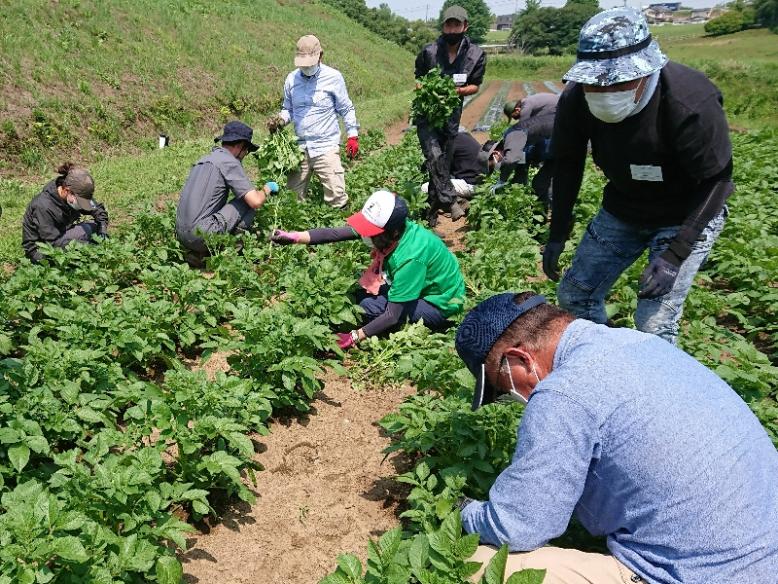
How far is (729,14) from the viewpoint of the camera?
67188 mm

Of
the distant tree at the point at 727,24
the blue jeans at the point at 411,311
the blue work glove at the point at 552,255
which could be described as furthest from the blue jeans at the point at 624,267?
the distant tree at the point at 727,24

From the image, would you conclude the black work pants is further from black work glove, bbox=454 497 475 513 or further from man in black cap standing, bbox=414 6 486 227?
black work glove, bbox=454 497 475 513

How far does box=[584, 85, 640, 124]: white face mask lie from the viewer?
2451 millimetres

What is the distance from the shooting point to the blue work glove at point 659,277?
8.59 feet

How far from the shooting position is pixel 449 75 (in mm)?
6359

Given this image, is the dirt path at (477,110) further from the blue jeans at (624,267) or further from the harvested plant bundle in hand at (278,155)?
the blue jeans at (624,267)

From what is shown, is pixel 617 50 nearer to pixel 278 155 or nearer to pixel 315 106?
pixel 278 155

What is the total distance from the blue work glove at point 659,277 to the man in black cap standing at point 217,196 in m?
3.51

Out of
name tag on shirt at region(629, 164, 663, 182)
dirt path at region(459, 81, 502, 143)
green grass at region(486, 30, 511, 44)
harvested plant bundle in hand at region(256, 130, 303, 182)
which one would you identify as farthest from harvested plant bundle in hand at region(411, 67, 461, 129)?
green grass at region(486, 30, 511, 44)

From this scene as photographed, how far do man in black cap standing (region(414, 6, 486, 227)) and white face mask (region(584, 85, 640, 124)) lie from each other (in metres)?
3.92

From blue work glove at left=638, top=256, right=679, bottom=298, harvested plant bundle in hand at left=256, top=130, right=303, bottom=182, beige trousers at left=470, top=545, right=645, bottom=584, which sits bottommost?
beige trousers at left=470, top=545, right=645, bottom=584

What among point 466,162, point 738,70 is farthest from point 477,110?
point 466,162

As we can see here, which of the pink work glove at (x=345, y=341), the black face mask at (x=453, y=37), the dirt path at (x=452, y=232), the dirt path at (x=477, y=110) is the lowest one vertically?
the dirt path at (x=477, y=110)

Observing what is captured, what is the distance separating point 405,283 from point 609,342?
7.77ft
